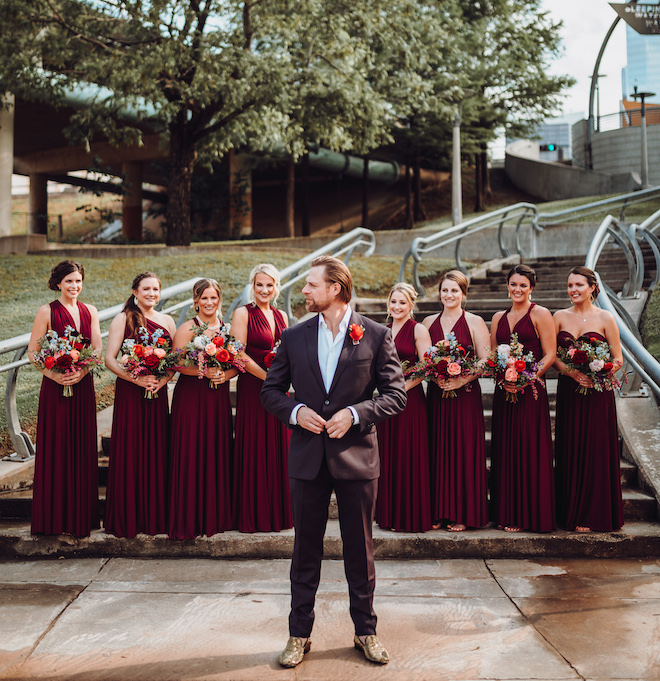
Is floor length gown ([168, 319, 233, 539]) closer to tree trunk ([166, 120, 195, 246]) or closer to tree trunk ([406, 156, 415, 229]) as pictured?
tree trunk ([166, 120, 195, 246])

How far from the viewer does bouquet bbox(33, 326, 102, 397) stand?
203 inches

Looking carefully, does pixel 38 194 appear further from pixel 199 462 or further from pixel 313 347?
pixel 313 347

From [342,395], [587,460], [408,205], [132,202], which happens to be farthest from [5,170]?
[342,395]

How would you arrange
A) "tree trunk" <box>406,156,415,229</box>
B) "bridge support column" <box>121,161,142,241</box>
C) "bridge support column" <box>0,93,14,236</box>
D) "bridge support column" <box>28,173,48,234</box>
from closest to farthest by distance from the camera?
"bridge support column" <box>0,93,14,236</box> → "bridge support column" <box>121,161,142,241</box> → "tree trunk" <box>406,156,415,229</box> → "bridge support column" <box>28,173,48,234</box>

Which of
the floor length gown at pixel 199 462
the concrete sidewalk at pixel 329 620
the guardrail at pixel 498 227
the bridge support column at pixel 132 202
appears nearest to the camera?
the concrete sidewalk at pixel 329 620

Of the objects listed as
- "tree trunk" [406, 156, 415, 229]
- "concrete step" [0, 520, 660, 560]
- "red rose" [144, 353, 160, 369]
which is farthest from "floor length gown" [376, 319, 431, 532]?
"tree trunk" [406, 156, 415, 229]

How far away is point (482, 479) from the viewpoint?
550 centimetres

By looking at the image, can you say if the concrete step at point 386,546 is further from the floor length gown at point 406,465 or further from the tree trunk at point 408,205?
the tree trunk at point 408,205

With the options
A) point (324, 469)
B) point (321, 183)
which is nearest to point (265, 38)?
point (324, 469)

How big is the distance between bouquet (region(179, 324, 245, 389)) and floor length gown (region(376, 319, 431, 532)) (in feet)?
4.00

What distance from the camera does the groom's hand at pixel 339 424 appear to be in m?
3.57

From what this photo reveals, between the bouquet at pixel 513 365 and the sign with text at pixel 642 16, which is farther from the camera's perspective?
the sign with text at pixel 642 16

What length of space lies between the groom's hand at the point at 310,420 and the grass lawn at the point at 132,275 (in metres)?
6.84

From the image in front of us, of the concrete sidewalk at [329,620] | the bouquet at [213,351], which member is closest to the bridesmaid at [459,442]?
the concrete sidewalk at [329,620]
